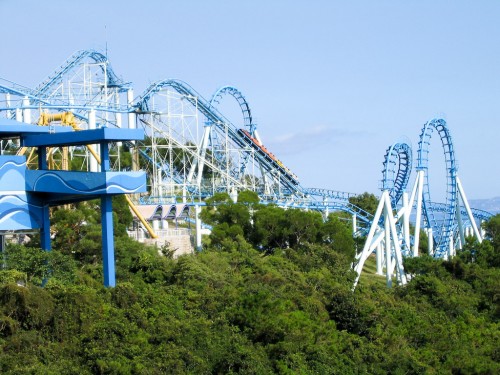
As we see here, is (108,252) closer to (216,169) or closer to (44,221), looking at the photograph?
(44,221)

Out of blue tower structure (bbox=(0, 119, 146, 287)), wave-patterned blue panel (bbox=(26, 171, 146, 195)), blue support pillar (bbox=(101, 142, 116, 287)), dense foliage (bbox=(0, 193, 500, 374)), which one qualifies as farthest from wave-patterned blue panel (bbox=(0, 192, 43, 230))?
blue support pillar (bbox=(101, 142, 116, 287))

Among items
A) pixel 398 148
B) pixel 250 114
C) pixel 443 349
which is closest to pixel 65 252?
pixel 443 349

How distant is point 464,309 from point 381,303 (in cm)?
220

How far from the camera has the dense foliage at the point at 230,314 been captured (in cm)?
1485

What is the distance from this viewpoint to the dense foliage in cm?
1485

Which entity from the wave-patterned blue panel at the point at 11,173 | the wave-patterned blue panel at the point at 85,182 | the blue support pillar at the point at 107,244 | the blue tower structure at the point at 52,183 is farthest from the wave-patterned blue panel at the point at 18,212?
the blue support pillar at the point at 107,244

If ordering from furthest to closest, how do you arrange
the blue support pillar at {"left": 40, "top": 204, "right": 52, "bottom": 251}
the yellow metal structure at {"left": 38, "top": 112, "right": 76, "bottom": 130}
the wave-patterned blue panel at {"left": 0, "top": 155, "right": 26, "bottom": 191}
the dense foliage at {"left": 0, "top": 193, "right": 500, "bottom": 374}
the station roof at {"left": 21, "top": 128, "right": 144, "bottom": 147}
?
1. the yellow metal structure at {"left": 38, "top": 112, "right": 76, "bottom": 130}
2. the blue support pillar at {"left": 40, "top": 204, "right": 52, "bottom": 251}
3. the wave-patterned blue panel at {"left": 0, "top": 155, "right": 26, "bottom": 191}
4. the station roof at {"left": 21, "top": 128, "right": 144, "bottom": 147}
5. the dense foliage at {"left": 0, "top": 193, "right": 500, "bottom": 374}

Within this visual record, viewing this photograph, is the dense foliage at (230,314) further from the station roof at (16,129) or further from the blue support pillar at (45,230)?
the station roof at (16,129)

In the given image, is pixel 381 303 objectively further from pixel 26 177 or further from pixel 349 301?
pixel 26 177

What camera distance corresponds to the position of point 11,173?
18.7 meters

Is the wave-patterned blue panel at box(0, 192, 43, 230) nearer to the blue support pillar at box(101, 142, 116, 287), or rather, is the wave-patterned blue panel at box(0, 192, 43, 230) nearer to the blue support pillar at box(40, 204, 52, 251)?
the blue support pillar at box(40, 204, 52, 251)

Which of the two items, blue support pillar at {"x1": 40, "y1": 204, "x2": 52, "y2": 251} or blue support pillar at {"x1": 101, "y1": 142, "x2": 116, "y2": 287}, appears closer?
blue support pillar at {"x1": 101, "y1": 142, "x2": 116, "y2": 287}

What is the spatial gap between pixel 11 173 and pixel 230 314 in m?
5.54

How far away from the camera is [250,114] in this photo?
137 feet
